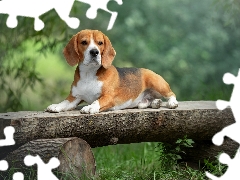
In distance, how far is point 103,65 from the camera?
3609 mm

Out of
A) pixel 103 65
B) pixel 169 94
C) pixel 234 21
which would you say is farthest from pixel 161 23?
pixel 103 65

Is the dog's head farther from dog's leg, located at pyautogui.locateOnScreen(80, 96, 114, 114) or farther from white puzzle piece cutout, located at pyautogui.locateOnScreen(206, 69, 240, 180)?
white puzzle piece cutout, located at pyautogui.locateOnScreen(206, 69, 240, 180)

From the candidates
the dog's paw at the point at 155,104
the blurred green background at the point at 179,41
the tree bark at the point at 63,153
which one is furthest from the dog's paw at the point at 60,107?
the blurred green background at the point at 179,41

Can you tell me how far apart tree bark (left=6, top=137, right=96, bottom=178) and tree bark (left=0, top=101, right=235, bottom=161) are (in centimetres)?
10

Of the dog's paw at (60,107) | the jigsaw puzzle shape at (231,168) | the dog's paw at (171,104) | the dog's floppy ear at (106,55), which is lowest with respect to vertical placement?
the jigsaw puzzle shape at (231,168)

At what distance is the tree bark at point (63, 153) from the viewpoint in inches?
128

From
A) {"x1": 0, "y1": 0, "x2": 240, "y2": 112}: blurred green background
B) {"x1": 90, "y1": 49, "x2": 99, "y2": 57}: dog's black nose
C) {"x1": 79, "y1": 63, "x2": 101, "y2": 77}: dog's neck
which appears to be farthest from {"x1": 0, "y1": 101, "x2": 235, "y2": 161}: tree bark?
{"x1": 0, "y1": 0, "x2": 240, "y2": 112}: blurred green background

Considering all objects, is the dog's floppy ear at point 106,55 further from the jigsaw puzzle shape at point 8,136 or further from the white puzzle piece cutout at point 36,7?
the jigsaw puzzle shape at point 8,136

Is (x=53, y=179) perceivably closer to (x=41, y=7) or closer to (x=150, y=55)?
(x=41, y=7)

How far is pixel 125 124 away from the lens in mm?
3639

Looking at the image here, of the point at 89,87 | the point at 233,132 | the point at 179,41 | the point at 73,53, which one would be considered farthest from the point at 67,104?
the point at 179,41

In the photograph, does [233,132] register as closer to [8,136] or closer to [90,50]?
[90,50]

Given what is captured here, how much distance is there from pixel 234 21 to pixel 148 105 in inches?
102

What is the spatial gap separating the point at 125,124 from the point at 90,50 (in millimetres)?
524
